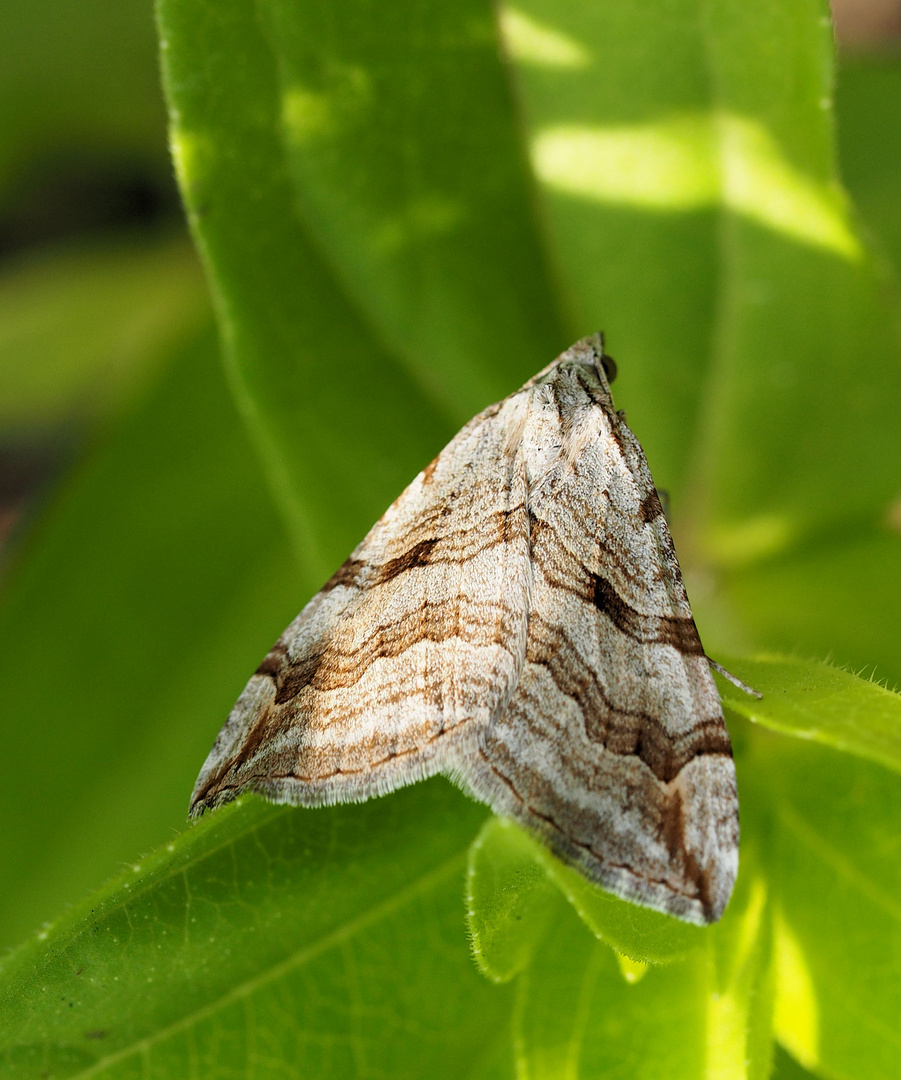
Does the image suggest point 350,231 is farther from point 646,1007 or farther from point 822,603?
point 646,1007

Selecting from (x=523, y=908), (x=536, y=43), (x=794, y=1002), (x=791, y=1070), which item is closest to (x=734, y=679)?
(x=523, y=908)

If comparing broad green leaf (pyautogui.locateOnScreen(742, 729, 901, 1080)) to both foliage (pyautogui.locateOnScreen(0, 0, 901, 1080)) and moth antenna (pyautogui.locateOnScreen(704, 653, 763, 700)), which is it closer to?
foliage (pyautogui.locateOnScreen(0, 0, 901, 1080))

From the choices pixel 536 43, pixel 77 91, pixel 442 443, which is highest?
pixel 77 91

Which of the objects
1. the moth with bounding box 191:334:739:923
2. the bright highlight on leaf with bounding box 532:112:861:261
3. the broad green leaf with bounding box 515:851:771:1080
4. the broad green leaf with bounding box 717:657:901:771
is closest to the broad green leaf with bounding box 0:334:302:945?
the moth with bounding box 191:334:739:923

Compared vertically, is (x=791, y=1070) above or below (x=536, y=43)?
below

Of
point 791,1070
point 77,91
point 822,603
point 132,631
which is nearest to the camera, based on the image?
point 791,1070

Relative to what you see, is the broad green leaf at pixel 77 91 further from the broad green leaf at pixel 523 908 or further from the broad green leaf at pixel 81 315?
the broad green leaf at pixel 523 908

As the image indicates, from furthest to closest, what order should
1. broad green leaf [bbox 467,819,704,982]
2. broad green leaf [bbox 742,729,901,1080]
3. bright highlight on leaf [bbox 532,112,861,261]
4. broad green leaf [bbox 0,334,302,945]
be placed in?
broad green leaf [bbox 0,334,302,945], bright highlight on leaf [bbox 532,112,861,261], broad green leaf [bbox 742,729,901,1080], broad green leaf [bbox 467,819,704,982]
